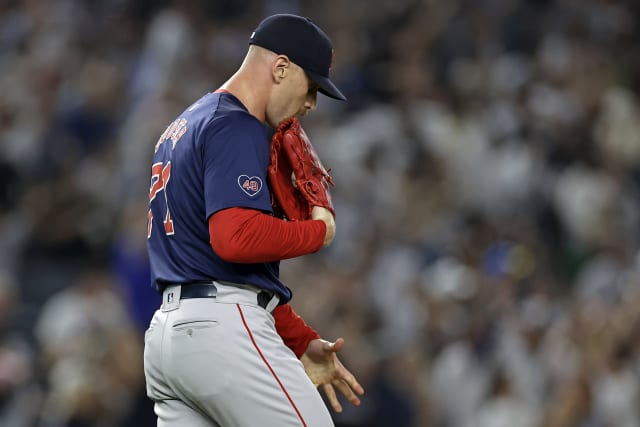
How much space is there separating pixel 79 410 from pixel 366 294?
7.92 ft

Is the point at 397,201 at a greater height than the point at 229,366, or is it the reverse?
the point at 229,366

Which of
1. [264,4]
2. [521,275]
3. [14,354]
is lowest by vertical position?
[14,354]

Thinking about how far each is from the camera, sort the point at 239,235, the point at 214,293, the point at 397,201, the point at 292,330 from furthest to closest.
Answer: the point at 397,201
the point at 292,330
the point at 214,293
the point at 239,235

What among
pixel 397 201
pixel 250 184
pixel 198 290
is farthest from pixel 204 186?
pixel 397 201

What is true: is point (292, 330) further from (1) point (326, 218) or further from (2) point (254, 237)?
(2) point (254, 237)

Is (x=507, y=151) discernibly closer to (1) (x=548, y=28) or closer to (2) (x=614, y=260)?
(2) (x=614, y=260)

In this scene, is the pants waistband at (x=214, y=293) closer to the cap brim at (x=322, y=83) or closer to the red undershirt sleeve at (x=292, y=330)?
the red undershirt sleeve at (x=292, y=330)

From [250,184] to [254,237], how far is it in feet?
0.53

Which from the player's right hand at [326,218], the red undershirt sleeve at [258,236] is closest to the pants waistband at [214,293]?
the red undershirt sleeve at [258,236]

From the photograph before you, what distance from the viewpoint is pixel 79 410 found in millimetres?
6746

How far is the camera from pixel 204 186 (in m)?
3.42

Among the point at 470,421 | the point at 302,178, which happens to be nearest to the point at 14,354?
the point at 470,421

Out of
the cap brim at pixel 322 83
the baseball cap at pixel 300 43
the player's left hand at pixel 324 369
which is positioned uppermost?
the baseball cap at pixel 300 43

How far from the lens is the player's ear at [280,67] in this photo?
142 inches
